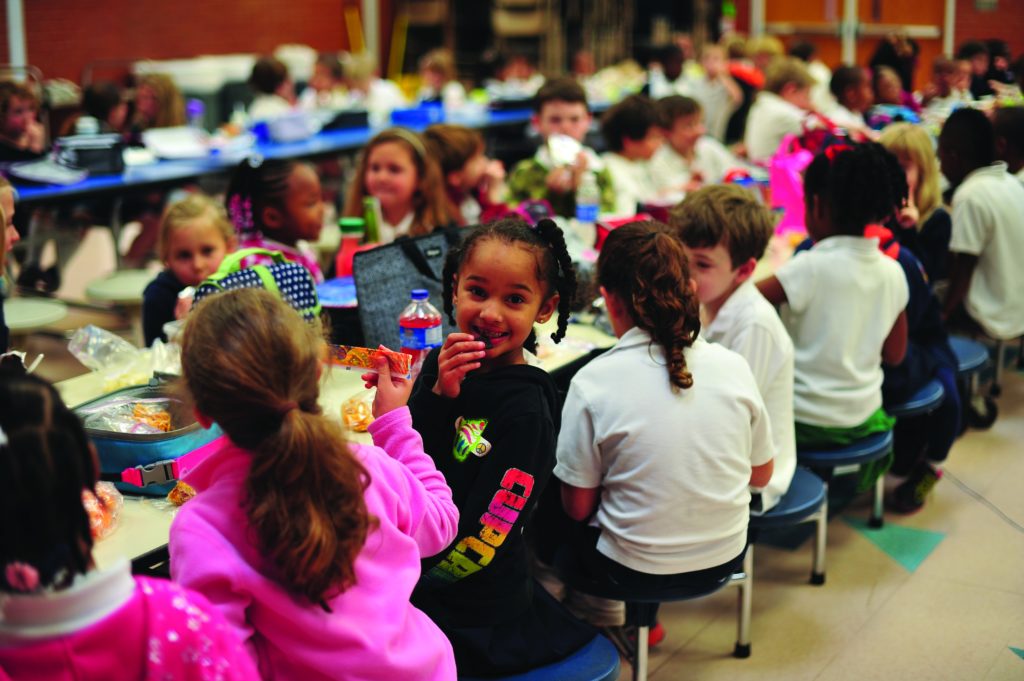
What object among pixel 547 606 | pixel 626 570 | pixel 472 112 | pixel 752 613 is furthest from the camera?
pixel 472 112

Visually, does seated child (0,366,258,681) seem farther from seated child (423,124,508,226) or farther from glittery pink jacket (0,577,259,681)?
seated child (423,124,508,226)

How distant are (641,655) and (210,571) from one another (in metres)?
1.31

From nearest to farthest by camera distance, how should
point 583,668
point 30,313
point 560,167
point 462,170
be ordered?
point 583,668, point 560,167, point 462,170, point 30,313

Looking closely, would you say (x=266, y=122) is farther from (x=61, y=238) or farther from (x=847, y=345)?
(x=847, y=345)

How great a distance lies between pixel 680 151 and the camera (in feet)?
17.9

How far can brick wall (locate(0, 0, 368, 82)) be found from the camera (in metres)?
9.25

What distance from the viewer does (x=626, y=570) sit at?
229 cm

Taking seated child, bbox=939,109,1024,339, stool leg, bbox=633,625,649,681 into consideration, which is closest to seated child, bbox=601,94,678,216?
seated child, bbox=939,109,1024,339

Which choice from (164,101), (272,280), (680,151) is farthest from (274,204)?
(164,101)

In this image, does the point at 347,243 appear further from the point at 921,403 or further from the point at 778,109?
the point at 778,109

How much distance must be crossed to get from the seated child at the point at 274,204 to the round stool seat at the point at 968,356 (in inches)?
91.6

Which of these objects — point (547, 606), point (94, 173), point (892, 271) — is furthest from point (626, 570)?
point (94, 173)

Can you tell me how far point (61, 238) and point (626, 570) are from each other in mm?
4539

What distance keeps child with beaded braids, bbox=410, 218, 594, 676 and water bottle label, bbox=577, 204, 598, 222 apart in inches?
71.7
